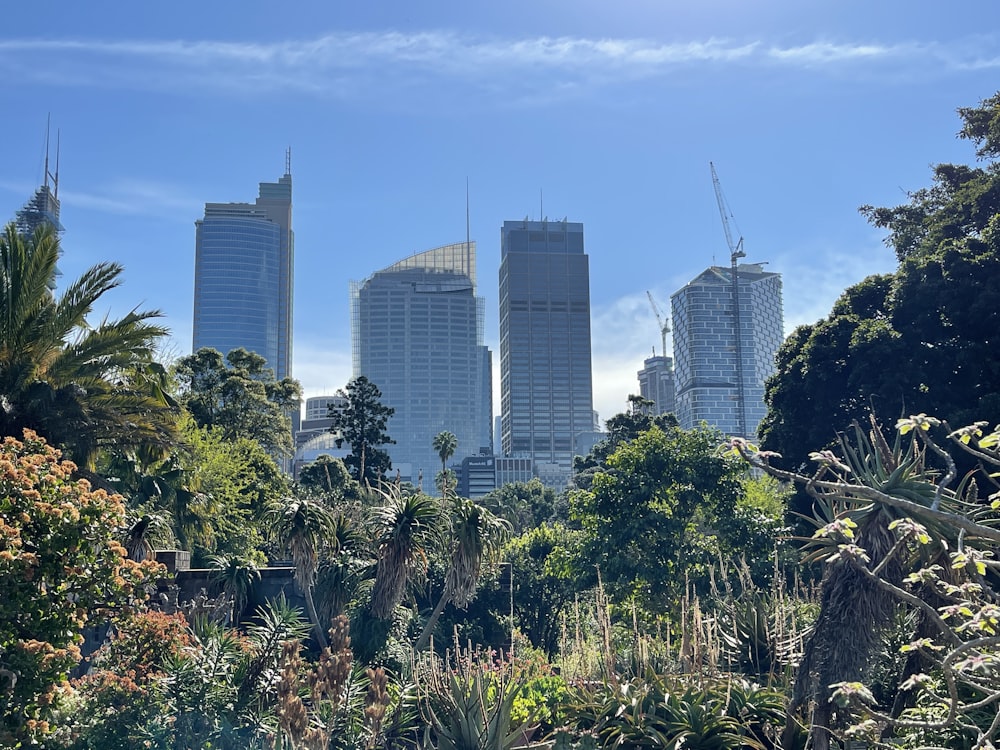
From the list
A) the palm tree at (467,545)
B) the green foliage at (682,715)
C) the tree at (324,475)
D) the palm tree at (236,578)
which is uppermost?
the tree at (324,475)

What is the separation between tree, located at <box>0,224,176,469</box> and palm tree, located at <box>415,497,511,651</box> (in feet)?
17.8

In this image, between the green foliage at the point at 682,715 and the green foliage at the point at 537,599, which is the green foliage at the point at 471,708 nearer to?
the green foliage at the point at 682,715

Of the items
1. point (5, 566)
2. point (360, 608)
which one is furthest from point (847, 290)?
point (5, 566)

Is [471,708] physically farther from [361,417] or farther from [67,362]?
[361,417]

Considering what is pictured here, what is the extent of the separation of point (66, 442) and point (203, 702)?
721 centimetres

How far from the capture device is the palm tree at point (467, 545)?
1683cm

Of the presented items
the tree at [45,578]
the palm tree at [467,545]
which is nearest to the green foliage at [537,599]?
the palm tree at [467,545]

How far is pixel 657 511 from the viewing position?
66.1ft

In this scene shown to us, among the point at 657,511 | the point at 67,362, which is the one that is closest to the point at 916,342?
the point at 657,511

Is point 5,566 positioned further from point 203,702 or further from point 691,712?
point 691,712

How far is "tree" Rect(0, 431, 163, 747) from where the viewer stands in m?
8.42

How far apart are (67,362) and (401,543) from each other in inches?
254

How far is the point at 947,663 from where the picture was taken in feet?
13.7

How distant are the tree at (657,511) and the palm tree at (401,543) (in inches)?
204
